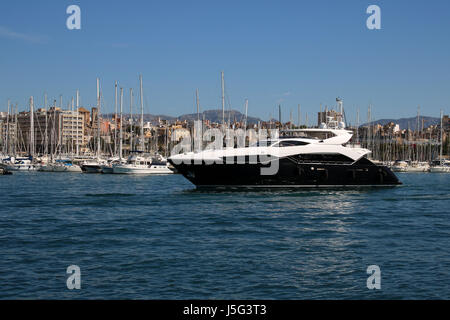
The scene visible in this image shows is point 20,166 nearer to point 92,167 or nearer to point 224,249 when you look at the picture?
point 92,167

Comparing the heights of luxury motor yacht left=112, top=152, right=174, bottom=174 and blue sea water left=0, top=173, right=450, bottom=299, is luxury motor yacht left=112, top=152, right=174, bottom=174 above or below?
above

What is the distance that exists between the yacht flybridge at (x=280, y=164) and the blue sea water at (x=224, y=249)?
5051 millimetres

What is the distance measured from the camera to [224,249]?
1552 centimetres

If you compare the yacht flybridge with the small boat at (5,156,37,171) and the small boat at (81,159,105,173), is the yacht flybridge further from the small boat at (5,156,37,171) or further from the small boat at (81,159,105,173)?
the small boat at (5,156,37,171)

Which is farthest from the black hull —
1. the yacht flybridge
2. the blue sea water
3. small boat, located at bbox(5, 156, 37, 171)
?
small boat, located at bbox(5, 156, 37, 171)

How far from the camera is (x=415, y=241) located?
1711 cm

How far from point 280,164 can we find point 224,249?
61.6 ft

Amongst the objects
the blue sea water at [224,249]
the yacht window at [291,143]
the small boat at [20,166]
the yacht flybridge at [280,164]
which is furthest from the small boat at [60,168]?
the blue sea water at [224,249]

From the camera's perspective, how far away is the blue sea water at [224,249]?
11.3 metres

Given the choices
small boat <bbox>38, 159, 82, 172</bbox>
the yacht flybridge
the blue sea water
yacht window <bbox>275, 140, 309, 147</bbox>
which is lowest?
the blue sea water

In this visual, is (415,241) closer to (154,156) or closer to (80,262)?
(80,262)

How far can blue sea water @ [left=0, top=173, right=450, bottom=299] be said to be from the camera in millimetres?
11344
